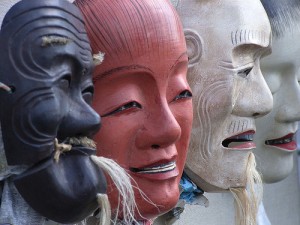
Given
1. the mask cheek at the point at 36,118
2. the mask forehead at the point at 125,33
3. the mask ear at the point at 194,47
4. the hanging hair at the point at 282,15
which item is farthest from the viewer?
the hanging hair at the point at 282,15

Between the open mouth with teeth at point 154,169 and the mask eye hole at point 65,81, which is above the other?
the mask eye hole at point 65,81

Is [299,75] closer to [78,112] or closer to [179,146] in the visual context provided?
[179,146]

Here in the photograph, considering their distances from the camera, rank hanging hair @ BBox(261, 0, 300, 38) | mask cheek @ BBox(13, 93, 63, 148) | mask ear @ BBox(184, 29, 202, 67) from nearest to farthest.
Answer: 1. mask cheek @ BBox(13, 93, 63, 148)
2. mask ear @ BBox(184, 29, 202, 67)
3. hanging hair @ BBox(261, 0, 300, 38)

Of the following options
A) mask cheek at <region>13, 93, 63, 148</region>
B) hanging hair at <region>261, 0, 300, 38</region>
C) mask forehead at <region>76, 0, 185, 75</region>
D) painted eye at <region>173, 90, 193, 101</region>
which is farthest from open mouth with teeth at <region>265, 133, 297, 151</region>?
mask cheek at <region>13, 93, 63, 148</region>

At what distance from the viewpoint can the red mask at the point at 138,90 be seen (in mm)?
1319

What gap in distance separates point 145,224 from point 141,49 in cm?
30

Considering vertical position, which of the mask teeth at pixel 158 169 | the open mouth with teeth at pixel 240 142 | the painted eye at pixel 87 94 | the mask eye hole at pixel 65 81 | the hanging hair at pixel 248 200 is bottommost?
the hanging hair at pixel 248 200

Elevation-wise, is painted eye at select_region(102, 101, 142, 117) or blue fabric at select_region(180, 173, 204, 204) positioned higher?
painted eye at select_region(102, 101, 142, 117)

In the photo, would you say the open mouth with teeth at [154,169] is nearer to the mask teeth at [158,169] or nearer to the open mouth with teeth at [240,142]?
the mask teeth at [158,169]

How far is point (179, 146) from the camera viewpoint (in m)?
1.44

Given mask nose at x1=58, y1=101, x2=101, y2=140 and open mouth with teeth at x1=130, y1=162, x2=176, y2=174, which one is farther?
open mouth with teeth at x1=130, y1=162, x2=176, y2=174

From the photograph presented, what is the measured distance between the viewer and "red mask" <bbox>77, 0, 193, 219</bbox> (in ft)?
4.33

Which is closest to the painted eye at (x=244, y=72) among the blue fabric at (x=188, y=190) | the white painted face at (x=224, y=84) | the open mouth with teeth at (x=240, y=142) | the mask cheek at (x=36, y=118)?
the white painted face at (x=224, y=84)

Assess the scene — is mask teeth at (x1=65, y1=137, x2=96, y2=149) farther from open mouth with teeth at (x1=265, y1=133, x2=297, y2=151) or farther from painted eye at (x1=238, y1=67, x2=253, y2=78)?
open mouth with teeth at (x1=265, y1=133, x2=297, y2=151)
